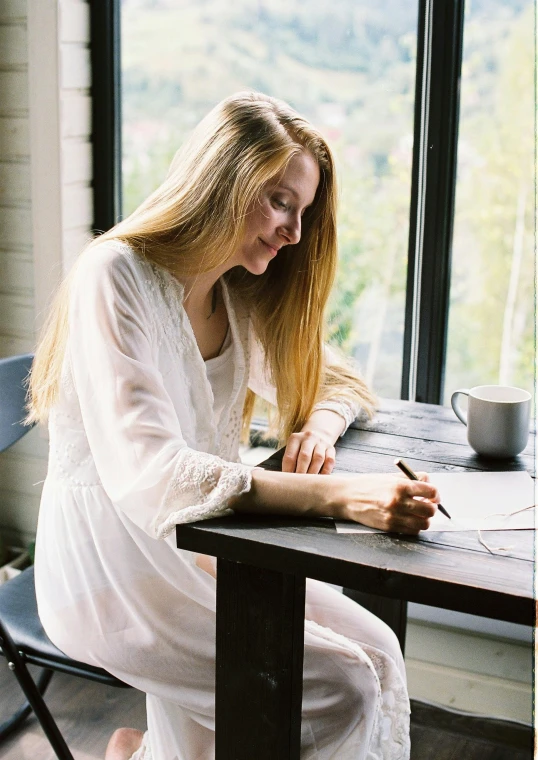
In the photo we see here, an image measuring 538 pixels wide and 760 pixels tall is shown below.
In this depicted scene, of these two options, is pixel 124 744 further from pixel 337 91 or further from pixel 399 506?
pixel 337 91

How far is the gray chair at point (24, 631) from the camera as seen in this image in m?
1.77

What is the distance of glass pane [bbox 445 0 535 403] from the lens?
7.42 feet

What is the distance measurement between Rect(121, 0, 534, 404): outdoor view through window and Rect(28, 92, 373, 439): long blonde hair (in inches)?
10.9

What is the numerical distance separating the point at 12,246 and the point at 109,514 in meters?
1.23

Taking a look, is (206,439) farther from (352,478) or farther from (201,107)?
(201,107)

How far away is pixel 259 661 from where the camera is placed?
58.3 inches

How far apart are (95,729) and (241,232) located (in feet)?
4.31

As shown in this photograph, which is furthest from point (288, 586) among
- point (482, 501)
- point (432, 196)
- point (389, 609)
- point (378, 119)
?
point (378, 119)

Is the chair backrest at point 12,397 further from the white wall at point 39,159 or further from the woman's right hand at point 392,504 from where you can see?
the woman's right hand at point 392,504

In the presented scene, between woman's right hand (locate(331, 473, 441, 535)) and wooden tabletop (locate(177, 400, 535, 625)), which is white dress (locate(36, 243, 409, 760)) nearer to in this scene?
wooden tabletop (locate(177, 400, 535, 625))

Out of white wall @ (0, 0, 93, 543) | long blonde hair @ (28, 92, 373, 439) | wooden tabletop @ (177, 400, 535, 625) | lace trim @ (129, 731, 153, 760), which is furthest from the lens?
white wall @ (0, 0, 93, 543)

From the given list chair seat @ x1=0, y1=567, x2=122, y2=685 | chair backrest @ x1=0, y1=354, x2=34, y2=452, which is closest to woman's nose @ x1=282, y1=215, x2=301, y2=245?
chair backrest @ x1=0, y1=354, x2=34, y2=452

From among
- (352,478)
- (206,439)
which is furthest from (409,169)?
(352,478)

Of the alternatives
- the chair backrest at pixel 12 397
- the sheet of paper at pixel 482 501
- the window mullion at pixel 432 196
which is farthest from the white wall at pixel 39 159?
the sheet of paper at pixel 482 501
